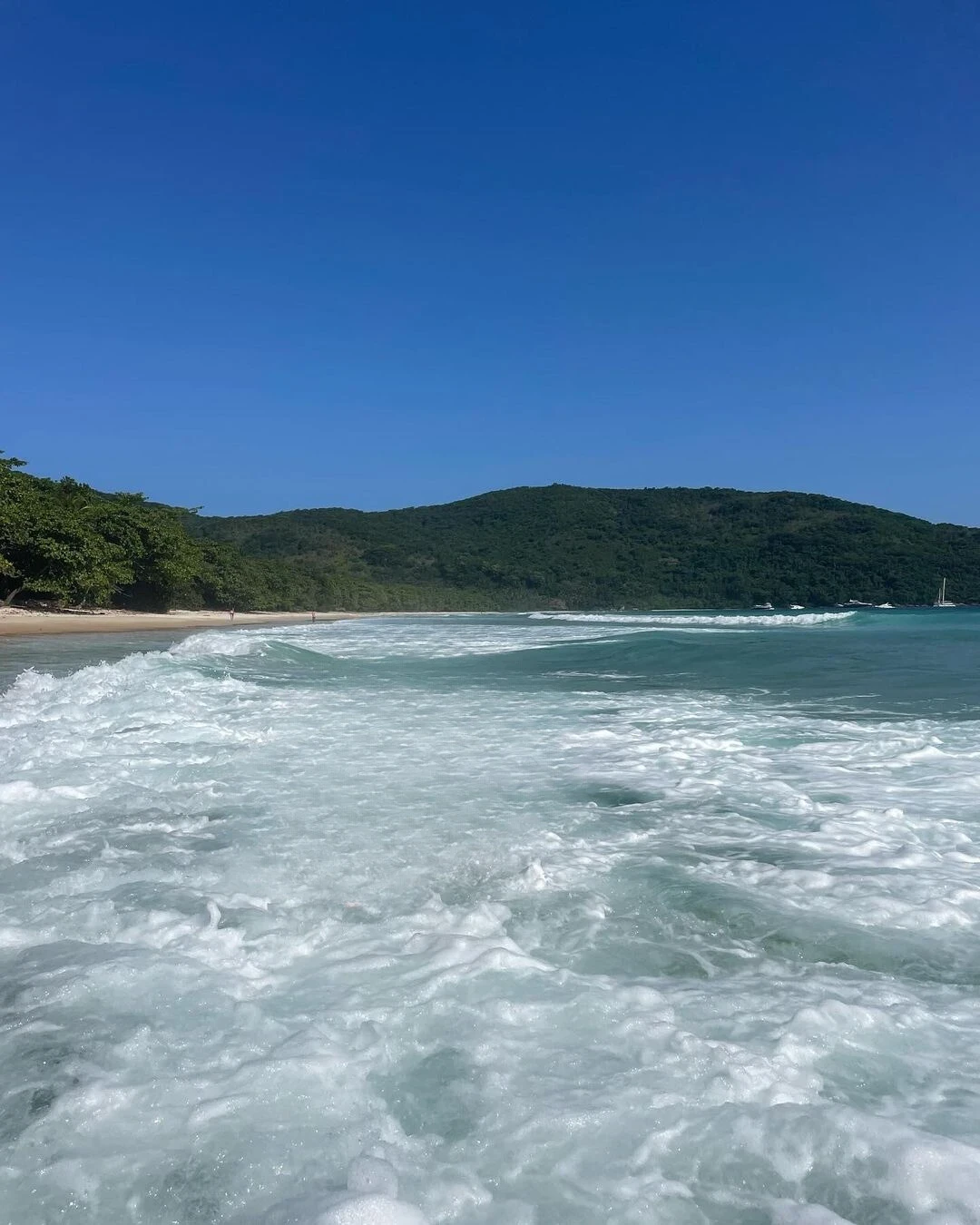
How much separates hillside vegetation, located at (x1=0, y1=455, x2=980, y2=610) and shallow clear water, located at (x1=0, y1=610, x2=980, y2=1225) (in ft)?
101

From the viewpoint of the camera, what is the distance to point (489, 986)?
2.73m

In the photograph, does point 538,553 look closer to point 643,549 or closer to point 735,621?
point 643,549

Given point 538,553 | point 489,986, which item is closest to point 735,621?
point 489,986

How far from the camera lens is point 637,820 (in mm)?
4766

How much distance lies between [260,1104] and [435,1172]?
1.71 ft

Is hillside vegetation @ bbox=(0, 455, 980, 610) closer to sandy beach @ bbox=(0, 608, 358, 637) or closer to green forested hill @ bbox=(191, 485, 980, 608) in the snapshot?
green forested hill @ bbox=(191, 485, 980, 608)

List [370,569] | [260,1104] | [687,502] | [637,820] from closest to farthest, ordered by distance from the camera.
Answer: [260,1104], [637,820], [370,569], [687,502]

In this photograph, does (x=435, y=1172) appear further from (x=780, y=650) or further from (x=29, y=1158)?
(x=780, y=650)

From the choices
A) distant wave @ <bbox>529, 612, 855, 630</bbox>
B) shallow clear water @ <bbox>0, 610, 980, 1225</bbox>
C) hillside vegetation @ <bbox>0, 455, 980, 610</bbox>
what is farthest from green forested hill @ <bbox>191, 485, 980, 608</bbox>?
shallow clear water @ <bbox>0, 610, 980, 1225</bbox>

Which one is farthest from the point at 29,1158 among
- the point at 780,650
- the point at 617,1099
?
the point at 780,650

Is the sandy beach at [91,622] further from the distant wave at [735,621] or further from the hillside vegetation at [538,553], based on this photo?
the distant wave at [735,621]

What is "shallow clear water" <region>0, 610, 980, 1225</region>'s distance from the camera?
73.0 inches

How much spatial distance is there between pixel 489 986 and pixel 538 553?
10600 centimetres

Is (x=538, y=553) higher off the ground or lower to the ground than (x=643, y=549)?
lower
